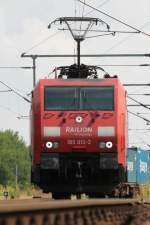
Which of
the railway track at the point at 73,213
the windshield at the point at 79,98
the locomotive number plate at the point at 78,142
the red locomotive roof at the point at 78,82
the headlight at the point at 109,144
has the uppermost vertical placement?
the red locomotive roof at the point at 78,82

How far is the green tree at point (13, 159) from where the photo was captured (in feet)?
507

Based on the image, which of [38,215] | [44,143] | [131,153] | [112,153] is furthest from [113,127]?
[131,153]

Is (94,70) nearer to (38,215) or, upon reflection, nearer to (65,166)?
(65,166)

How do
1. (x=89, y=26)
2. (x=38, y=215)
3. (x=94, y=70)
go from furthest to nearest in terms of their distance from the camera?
(x=89, y=26)
(x=94, y=70)
(x=38, y=215)

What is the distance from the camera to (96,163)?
60.3 ft

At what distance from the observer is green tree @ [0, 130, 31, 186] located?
15462 cm

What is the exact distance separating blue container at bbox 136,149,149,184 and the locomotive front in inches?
932

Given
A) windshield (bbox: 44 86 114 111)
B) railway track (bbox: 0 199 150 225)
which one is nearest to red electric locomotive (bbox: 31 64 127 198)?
windshield (bbox: 44 86 114 111)

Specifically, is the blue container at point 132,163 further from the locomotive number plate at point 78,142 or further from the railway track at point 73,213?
the railway track at point 73,213

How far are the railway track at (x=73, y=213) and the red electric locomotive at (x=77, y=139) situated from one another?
5722 mm

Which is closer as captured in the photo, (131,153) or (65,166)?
(65,166)

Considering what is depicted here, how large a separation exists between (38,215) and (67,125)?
1205cm

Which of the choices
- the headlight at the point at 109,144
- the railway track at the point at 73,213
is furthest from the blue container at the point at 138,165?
the railway track at the point at 73,213

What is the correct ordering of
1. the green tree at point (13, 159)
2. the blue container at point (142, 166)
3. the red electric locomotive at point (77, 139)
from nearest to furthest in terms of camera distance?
the red electric locomotive at point (77, 139) < the blue container at point (142, 166) < the green tree at point (13, 159)
